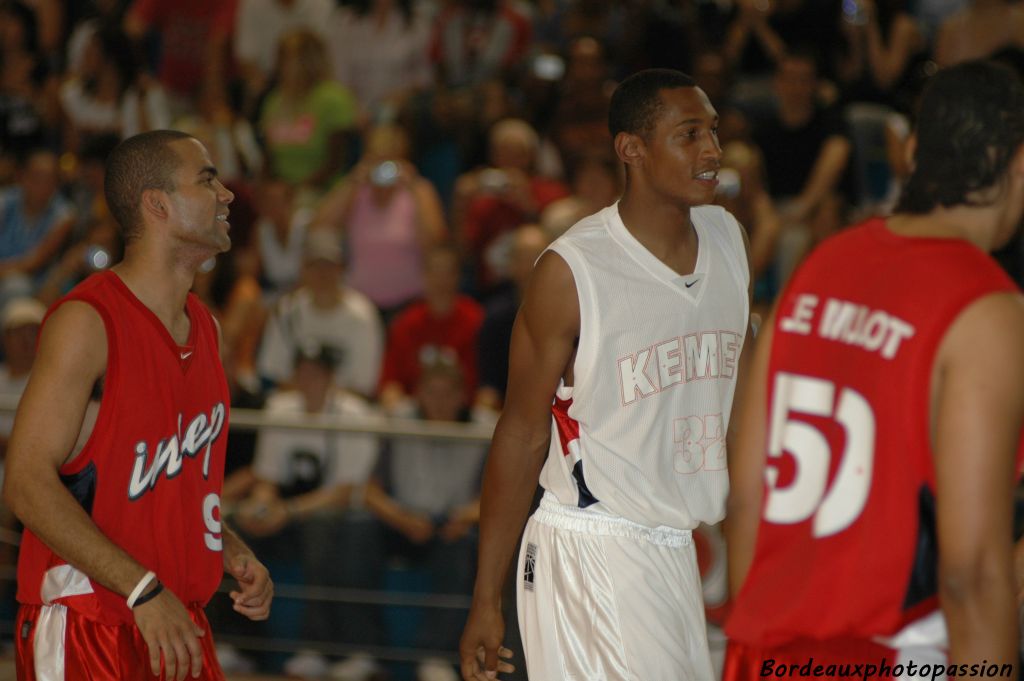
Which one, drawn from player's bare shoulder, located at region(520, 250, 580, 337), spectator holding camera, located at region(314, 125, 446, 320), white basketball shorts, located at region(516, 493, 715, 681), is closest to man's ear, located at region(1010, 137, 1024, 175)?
player's bare shoulder, located at region(520, 250, 580, 337)

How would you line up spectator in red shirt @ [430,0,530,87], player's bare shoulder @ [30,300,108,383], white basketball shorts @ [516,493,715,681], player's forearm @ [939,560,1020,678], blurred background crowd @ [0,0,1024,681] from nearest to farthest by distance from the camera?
1. player's forearm @ [939,560,1020,678]
2. player's bare shoulder @ [30,300,108,383]
3. white basketball shorts @ [516,493,715,681]
4. blurred background crowd @ [0,0,1024,681]
5. spectator in red shirt @ [430,0,530,87]

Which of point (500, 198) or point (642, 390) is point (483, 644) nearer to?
point (642, 390)

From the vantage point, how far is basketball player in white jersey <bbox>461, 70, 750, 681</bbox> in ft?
13.7

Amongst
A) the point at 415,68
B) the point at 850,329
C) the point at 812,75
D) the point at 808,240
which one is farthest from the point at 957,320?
the point at 415,68

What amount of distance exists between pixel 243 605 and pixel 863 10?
7616mm

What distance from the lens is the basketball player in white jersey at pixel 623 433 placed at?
4172 mm

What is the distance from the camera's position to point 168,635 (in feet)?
12.3

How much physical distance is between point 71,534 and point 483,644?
1.29 m

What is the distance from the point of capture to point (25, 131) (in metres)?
11.6

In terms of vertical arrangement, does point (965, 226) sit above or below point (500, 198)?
above

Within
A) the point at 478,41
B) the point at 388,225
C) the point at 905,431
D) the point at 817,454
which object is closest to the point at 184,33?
the point at 478,41

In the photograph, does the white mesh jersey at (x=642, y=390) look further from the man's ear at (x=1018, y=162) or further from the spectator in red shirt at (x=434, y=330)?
the spectator in red shirt at (x=434, y=330)

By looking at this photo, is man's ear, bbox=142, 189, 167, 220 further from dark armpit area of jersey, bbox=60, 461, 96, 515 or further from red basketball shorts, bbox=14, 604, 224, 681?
red basketball shorts, bbox=14, 604, 224, 681

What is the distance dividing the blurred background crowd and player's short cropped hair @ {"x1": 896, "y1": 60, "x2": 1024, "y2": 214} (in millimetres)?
4479
